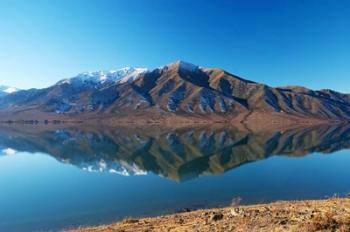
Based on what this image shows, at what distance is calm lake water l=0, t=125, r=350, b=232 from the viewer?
44125 millimetres

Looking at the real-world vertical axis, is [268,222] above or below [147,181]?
below

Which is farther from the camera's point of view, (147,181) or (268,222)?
(147,181)

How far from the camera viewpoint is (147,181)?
64375 mm

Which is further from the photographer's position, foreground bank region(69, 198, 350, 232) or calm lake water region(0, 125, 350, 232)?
calm lake water region(0, 125, 350, 232)

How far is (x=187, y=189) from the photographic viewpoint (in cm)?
5534

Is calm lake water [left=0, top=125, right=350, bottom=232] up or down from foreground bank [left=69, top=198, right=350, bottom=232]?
up

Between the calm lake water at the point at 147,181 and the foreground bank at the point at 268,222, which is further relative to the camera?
the calm lake water at the point at 147,181

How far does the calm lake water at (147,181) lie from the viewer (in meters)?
44.1

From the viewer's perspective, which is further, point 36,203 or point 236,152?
point 236,152

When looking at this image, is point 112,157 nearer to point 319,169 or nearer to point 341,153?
point 319,169

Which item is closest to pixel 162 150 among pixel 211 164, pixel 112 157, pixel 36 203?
pixel 112 157

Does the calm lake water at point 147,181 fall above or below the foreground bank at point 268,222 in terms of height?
above

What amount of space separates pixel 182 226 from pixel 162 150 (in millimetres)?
91132

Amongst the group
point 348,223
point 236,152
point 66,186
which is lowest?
point 348,223
